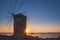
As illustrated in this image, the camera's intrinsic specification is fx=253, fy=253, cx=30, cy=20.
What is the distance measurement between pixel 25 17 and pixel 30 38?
16.3ft

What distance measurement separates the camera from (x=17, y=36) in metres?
46.8

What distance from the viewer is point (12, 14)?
52.5 m

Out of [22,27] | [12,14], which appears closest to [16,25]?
[22,27]

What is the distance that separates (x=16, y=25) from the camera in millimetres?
47156

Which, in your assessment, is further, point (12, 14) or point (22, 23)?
point (12, 14)

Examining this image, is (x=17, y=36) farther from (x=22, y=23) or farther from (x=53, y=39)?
(x=53, y=39)

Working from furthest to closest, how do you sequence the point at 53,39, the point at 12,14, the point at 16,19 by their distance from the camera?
the point at 12,14, the point at 16,19, the point at 53,39

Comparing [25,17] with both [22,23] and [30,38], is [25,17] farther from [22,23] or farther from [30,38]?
[30,38]

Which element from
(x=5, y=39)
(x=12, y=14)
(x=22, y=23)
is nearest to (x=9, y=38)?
(x=5, y=39)

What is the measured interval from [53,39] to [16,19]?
829 centimetres

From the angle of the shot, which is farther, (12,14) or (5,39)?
(12,14)

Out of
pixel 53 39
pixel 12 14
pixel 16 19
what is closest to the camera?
pixel 53 39

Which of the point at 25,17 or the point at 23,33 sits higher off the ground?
the point at 25,17

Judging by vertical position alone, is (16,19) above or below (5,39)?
above
